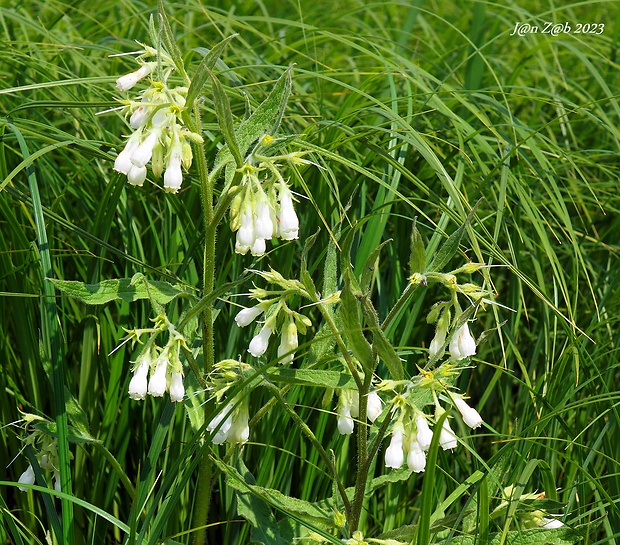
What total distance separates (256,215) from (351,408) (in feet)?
1.55

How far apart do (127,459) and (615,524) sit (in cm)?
133

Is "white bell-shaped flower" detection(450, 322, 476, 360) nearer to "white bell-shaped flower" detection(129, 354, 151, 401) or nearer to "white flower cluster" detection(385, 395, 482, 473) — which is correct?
"white flower cluster" detection(385, 395, 482, 473)

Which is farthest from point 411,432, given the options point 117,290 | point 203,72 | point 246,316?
point 203,72

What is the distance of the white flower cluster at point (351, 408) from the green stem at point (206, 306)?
0.91ft

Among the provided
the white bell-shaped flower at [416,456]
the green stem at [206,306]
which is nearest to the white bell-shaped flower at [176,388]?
the green stem at [206,306]

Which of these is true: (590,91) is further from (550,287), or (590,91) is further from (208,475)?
(208,475)

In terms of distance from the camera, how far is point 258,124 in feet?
5.47

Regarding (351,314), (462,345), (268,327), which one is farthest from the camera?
(268,327)

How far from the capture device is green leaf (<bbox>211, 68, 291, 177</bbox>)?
1632mm

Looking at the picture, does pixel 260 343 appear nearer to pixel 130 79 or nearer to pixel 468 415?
pixel 468 415

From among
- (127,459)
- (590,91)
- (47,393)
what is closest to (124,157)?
(47,393)

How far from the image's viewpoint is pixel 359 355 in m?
1.50

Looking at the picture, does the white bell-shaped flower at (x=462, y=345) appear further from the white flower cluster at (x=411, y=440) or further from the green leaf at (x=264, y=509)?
the green leaf at (x=264, y=509)

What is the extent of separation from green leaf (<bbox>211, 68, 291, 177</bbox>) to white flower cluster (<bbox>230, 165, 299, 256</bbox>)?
9cm
